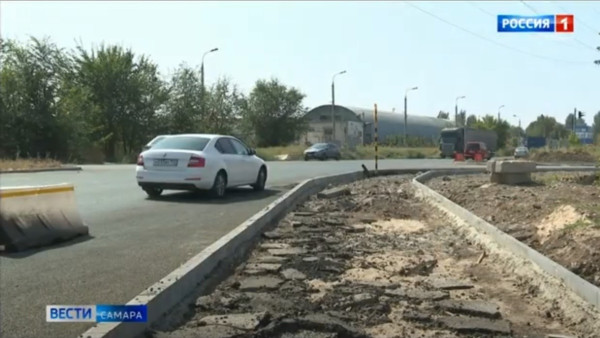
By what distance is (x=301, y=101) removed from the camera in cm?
8288

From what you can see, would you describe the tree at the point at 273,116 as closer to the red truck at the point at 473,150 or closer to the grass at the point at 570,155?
the red truck at the point at 473,150

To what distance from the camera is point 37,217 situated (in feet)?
27.0

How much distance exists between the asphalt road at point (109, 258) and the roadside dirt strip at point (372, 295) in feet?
2.67

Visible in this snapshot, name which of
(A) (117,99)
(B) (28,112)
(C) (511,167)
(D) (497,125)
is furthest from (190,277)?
(D) (497,125)

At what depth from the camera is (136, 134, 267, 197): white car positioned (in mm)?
14234

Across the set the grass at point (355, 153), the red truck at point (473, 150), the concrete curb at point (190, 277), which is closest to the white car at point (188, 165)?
the concrete curb at point (190, 277)

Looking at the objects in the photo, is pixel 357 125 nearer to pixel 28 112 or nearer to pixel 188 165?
pixel 28 112

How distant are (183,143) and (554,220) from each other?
8731 millimetres

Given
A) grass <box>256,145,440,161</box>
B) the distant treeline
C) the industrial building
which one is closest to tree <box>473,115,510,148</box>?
the industrial building

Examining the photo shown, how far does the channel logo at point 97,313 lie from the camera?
176 inches

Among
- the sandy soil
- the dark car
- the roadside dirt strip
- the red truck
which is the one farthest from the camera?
the red truck

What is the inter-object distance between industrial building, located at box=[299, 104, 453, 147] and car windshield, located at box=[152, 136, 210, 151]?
6528 cm

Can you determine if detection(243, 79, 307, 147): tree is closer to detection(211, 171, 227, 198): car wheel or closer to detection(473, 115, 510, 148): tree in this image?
detection(473, 115, 510, 148): tree

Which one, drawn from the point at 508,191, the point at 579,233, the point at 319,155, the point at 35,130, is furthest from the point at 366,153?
the point at 579,233
